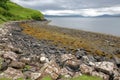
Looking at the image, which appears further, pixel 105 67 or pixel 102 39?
pixel 102 39

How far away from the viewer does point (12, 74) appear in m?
21.1

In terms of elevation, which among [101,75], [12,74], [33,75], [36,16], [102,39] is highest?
[12,74]

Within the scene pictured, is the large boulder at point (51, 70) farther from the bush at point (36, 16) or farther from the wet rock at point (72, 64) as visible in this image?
the bush at point (36, 16)

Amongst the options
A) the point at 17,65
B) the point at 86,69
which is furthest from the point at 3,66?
the point at 86,69

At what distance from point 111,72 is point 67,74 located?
143 inches

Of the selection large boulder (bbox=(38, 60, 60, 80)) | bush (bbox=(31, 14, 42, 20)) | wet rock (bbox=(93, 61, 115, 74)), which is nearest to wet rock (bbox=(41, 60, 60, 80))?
large boulder (bbox=(38, 60, 60, 80))

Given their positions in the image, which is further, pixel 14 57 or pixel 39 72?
pixel 14 57

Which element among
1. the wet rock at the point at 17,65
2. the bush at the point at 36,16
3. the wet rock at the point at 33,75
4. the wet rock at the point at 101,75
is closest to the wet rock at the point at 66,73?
the wet rock at the point at 101,75

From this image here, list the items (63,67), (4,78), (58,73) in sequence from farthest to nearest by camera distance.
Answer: (63,67) < (58,73) < (4,78)

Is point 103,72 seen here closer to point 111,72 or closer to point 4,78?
point 111,72

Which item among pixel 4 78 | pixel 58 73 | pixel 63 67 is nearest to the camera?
pixel 4 78

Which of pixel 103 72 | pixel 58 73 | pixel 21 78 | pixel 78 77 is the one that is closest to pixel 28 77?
pixel 21 78

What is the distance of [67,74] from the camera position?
22453mm

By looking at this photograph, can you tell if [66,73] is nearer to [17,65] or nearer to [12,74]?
[17,65]
